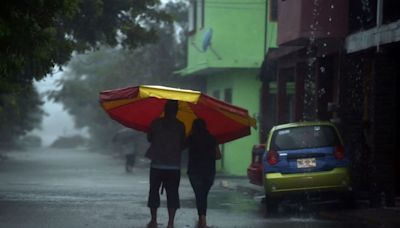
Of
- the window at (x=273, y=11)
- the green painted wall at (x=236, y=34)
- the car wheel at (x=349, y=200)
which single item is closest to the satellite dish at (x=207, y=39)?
the green painted wall at (x=236, y=34)

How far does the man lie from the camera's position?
1188 cm

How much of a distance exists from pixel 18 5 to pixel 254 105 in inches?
785

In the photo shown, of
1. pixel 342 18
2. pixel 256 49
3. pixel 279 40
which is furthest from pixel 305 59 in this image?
pixel 256 49

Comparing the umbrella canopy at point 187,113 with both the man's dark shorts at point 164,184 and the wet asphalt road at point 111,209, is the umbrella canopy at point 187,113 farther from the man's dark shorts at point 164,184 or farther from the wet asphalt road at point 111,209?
the wet asphalt road at point 111,209

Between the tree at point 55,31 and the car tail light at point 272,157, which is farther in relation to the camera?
the car tail light at point 272,157

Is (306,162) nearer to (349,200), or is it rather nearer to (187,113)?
(349,200)

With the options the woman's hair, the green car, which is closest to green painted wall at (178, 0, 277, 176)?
the green car

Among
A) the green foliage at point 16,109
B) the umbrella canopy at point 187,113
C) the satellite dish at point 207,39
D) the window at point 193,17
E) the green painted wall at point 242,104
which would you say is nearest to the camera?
the umbrella canopy at point 187,113

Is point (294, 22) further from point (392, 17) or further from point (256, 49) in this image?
point (256, 49)

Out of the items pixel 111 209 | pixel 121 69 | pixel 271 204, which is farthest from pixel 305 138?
pixel 121 69

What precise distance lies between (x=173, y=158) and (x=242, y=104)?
18122 mm

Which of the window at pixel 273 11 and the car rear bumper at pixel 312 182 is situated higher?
the window at pixel 273 11

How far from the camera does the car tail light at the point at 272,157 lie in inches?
593

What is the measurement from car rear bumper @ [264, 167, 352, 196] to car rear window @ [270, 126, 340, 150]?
58cm
